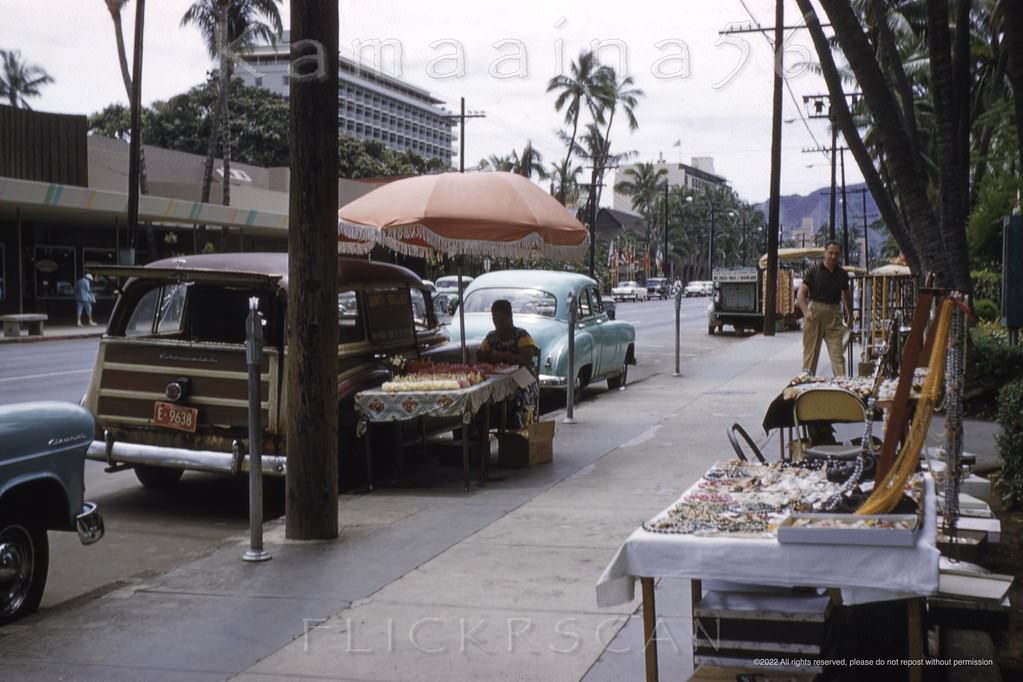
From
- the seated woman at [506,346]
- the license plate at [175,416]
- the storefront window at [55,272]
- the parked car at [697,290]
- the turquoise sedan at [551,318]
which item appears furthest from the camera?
the parked car at [697,290]

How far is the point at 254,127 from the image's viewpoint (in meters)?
71.5

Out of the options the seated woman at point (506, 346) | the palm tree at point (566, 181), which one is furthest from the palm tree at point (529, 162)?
the seated woman at point (506, 346)

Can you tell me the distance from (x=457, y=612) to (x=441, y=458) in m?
5.31

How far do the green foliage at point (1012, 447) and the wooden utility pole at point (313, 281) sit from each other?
4.33m

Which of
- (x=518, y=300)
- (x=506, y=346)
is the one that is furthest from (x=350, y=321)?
(x=518, y=300)

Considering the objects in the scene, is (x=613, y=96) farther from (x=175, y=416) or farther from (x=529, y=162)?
(x=175, y=416)

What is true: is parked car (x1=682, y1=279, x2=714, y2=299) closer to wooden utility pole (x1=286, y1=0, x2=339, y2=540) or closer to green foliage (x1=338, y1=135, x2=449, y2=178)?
green foliage (x1=338, y1=135, x2=449, y2=178)

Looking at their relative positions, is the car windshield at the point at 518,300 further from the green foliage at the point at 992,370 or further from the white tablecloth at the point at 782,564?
the white tablecloth at the point at 782,564

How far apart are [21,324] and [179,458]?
2469 centimetres

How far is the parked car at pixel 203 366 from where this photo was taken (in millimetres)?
8617

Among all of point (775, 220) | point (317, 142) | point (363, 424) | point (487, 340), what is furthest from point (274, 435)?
point (775, 220)

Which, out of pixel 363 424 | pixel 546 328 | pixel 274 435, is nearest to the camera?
pixel 274 435

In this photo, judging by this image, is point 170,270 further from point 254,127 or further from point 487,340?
point 254,127

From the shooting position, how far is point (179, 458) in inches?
343
